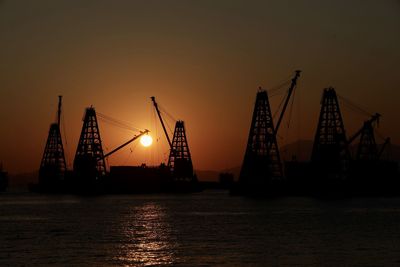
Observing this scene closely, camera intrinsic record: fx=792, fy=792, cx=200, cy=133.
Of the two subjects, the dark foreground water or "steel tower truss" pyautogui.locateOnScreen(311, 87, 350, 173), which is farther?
"steel tower truss" pyautogui.locateOnScreen(311, 87, 350, 173)

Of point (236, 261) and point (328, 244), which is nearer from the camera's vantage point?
point (236, 261)

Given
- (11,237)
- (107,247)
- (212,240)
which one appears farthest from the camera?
(11,237)

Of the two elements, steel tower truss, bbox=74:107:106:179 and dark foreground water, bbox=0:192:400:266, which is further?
steel tower truss, bbox=74:107:106:179

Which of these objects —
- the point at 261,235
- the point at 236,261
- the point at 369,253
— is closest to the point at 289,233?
the point at 261,235

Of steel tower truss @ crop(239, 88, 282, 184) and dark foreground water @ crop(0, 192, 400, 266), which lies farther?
steel tower truss @ crop(239, 88, 282, 184)

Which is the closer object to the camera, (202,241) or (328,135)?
(202,241)

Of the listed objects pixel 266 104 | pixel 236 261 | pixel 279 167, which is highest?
pixel 266 104

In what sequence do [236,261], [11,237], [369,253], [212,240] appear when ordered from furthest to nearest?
[11,237], [212,240], [369,253], [236,261]

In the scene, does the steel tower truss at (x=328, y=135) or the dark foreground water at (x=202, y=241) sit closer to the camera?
the dark foreground water at (x=202, y=241)

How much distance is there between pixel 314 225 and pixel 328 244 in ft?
66.7

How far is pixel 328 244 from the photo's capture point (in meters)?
61.1

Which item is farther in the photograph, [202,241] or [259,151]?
[259,151]

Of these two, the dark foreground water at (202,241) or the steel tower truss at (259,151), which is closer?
the dark foreground water at (202,241)

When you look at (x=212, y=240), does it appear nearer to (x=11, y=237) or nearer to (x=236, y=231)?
(x=236, y=231)
